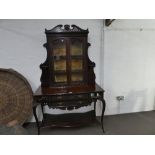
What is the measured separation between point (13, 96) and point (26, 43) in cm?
93

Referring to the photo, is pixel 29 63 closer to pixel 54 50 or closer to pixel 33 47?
pixel 33 47

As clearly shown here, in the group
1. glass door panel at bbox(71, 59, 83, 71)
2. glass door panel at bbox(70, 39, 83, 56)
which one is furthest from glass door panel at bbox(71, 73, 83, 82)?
glass door panel at bbox(70, 39, 83, 56)

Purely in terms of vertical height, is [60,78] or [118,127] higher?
[60,78]

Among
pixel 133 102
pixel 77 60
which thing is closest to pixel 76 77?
pixel 77 60

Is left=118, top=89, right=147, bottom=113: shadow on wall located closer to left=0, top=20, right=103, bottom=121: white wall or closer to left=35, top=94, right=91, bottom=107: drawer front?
left=35, top=94, right=91, bottom=107: drawer front

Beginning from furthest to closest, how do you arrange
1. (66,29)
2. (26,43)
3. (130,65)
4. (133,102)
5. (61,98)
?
(133,102), (130,65), (26,43), (66,29), (61,98)

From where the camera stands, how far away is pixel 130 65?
11.2 feet

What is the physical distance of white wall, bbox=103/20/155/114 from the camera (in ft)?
10.6

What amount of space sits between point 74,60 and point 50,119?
3.67 feet

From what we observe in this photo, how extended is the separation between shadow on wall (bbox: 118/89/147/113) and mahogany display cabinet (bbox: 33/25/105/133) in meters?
0.78

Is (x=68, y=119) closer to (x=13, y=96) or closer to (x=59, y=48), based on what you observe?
(x=13, y=96)

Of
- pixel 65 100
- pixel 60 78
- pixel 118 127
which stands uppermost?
pixel 60 78

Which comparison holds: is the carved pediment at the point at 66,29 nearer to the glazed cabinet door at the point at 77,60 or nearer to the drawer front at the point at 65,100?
the glazed cabinet door at the point at 77,60
